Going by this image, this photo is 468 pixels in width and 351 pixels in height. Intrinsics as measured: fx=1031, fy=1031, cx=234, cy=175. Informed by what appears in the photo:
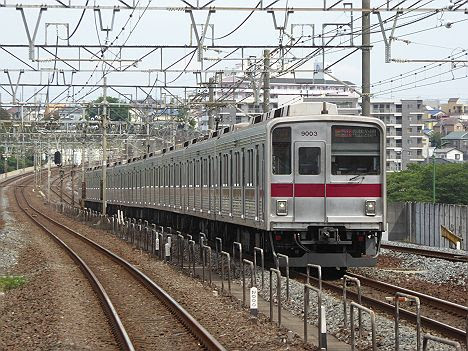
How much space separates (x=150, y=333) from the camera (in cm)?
1281

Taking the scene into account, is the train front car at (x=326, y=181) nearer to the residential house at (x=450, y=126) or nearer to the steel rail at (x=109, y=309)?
the steel rail at (x=109, y=309)

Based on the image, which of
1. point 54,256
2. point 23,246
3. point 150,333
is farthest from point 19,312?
point 23,246

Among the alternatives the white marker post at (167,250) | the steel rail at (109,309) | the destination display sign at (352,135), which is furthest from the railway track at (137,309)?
the destination display sign at (352,135)

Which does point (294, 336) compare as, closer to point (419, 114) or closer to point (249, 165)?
point (249, 165)

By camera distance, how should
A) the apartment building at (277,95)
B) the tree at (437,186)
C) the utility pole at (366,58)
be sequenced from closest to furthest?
1. the utility pole at (366,58)
2. the apartment building at (277,95)
3. the tree at (437,186)

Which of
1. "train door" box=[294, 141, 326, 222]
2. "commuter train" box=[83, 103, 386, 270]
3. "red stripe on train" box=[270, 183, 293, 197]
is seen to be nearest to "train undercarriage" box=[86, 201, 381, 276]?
"commuter train" box=[83, 103, 386, 270]

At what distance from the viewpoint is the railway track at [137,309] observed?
39.5ft

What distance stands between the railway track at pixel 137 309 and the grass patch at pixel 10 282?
1.37 m

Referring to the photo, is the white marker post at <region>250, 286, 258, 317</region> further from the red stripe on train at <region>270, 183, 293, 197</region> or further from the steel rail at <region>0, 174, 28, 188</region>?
the steel rail at <region>0, 174, 28, 188</region>

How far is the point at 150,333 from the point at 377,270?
328 inches

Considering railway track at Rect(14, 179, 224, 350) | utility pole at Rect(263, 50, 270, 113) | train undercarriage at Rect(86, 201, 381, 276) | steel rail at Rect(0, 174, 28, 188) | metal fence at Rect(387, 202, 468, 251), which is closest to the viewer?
railway track at Rect(14, 179, 224, 350)

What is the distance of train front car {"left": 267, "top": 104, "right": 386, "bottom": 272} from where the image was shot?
58.0ft

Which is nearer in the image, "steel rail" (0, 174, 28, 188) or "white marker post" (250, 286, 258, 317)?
"white marker post" (250, 286, 258, 317)

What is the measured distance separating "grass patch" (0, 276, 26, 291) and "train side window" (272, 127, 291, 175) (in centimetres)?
549
